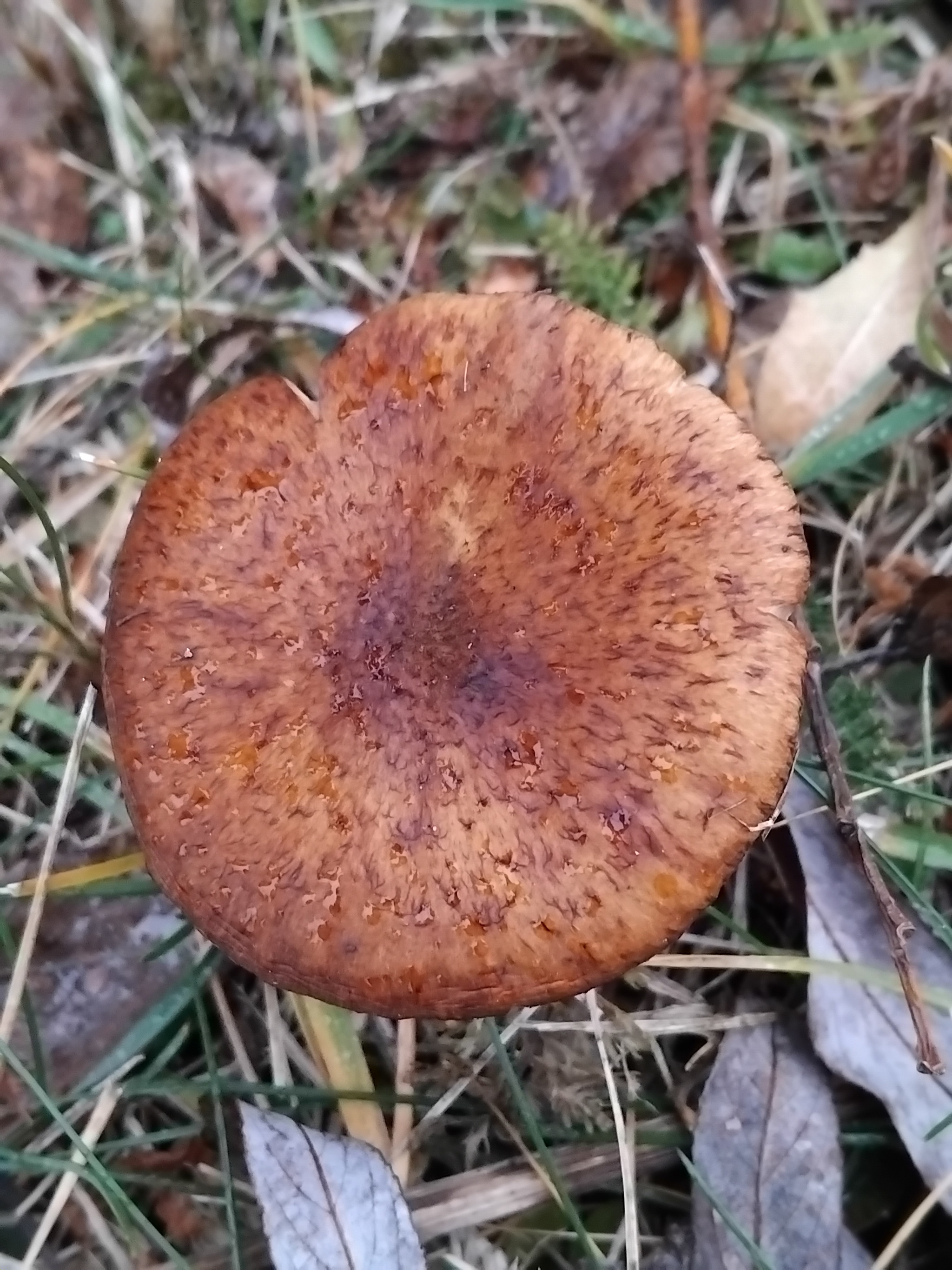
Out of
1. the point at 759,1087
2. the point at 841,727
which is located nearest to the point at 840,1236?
the point at 759,1087

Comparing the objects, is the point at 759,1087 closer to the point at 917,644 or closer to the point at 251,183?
the point at 917,644

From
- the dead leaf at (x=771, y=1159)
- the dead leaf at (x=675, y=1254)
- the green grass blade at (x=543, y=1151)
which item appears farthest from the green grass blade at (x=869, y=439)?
the dead leaf at (x=675, y=1254)

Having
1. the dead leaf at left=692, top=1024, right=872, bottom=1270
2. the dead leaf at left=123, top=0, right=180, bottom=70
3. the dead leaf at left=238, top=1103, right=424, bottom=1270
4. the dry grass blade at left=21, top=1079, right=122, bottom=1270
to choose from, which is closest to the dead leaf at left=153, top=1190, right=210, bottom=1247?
the dry grass blade at left=21, top=1079, right=122, bottom=1270

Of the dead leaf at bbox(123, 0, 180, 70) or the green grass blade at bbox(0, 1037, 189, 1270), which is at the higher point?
the dead leaf at bbox(123, 0, 180, 70)

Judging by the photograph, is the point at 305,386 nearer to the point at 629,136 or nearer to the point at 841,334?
the point at 629,136

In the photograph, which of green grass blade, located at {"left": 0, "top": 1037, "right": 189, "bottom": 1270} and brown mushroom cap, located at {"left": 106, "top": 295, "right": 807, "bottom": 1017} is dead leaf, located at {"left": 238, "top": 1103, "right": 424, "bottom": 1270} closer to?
green grass blade, located at {"left": 0, "top": 1037, "right": 189, "bottom": 1270}

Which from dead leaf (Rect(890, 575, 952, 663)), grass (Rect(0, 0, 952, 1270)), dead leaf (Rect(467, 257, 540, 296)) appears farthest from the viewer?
dead leaf (Rect(467, 257, 540, 296))
